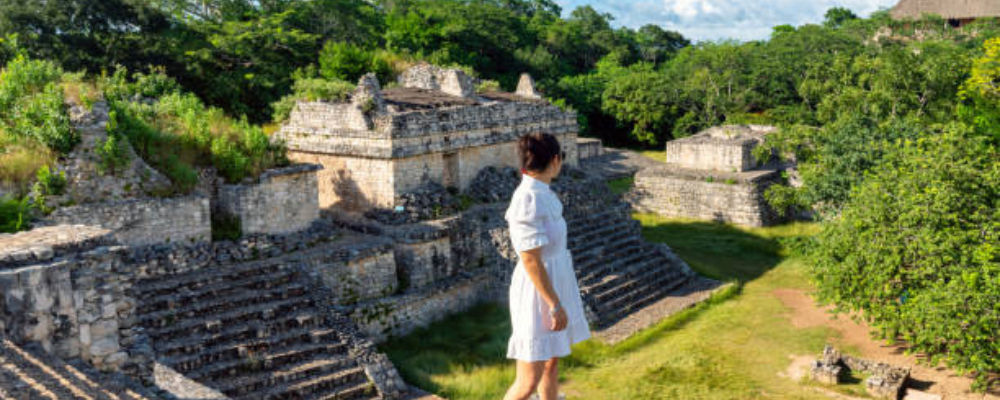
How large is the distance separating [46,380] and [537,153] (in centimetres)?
389

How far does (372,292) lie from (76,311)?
599cm

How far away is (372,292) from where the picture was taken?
501 inches

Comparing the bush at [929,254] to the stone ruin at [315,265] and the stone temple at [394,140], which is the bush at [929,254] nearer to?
the stone ruin at [315,265]

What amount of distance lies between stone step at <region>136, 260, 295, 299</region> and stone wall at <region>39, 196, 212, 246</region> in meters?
0.63

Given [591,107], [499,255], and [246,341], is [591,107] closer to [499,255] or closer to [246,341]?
[499,255]

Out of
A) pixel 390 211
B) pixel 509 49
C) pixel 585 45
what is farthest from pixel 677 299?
pixel 585 45

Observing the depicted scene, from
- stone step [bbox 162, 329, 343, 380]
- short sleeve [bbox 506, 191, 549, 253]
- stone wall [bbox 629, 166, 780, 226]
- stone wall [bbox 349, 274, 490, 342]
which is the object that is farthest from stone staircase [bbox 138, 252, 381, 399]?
stone wall [bbox 629, 166, 780, 226]

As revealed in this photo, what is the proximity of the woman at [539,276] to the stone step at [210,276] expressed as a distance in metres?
6.90

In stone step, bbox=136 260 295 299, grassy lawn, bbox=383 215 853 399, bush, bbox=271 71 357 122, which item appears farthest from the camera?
bush, bbox=271 71 357 122

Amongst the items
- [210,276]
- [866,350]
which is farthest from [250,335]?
[866,350]

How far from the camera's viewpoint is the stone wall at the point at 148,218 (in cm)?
1023

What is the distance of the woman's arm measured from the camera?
4.73 m

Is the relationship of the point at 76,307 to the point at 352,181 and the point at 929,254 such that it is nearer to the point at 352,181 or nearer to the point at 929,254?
the point at 352,181

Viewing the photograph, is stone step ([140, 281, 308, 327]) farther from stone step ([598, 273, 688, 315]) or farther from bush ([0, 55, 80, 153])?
stone step ([598, 273, 688, 315])
